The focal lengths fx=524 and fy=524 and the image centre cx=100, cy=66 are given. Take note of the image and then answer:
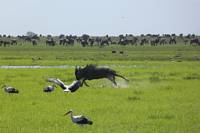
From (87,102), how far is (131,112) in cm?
258

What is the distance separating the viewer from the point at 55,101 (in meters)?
18.6

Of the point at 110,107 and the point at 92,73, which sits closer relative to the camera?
the point at 110,107

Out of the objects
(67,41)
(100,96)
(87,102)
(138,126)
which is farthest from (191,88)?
(67,41)

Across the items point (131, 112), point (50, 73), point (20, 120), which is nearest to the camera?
point (20, 120)

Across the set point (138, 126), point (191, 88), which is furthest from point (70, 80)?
point (138, 126)

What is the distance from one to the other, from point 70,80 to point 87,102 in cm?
935

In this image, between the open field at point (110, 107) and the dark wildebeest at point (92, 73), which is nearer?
the open field at point (110, 107)

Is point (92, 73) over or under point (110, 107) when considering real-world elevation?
over

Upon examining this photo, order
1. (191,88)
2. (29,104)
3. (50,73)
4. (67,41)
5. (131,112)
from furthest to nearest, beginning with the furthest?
(67,41), (50,73), (191,88), (29,104), (131,112)

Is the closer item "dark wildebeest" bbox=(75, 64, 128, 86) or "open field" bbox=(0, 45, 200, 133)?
"open field" bbox=(0, 45, 200, 133)

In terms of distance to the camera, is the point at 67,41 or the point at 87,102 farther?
the point at 67,41

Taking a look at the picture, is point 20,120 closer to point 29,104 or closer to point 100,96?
point 29,104

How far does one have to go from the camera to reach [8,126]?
13555 mm

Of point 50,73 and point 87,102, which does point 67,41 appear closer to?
point 50,73
